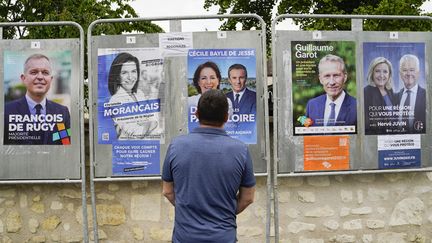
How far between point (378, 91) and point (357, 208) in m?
1.27

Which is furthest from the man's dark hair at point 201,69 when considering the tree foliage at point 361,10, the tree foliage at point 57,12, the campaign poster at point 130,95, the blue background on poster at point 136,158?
the tree foliage at point 361,10

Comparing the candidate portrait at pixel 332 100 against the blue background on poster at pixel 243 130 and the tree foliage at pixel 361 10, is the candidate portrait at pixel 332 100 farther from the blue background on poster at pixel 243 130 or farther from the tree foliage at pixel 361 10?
the tree foliage at pixel 361 10

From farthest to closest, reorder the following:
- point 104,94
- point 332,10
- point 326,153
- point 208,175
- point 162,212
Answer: point 332,10, point 162,212, point 326,153, point 104,94, point 208,175

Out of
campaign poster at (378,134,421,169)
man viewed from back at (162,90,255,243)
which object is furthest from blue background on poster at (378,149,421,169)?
man viewed from back at (162,90,255,243)

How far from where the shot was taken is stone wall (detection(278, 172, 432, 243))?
5605 mm

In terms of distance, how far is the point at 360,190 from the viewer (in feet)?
18.6

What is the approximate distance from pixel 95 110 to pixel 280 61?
1935mm

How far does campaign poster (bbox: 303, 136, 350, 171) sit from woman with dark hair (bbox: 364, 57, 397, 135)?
34cm

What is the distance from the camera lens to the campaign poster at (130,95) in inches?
210

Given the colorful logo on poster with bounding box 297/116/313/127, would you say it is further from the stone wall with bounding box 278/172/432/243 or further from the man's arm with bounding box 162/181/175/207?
the man's arm with bounding box 162/181/175/207

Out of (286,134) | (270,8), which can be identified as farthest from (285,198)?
(270,8)

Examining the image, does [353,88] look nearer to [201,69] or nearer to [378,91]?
[378,91]

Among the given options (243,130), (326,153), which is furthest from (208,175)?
(326,153)

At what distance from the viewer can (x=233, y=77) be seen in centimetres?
534
